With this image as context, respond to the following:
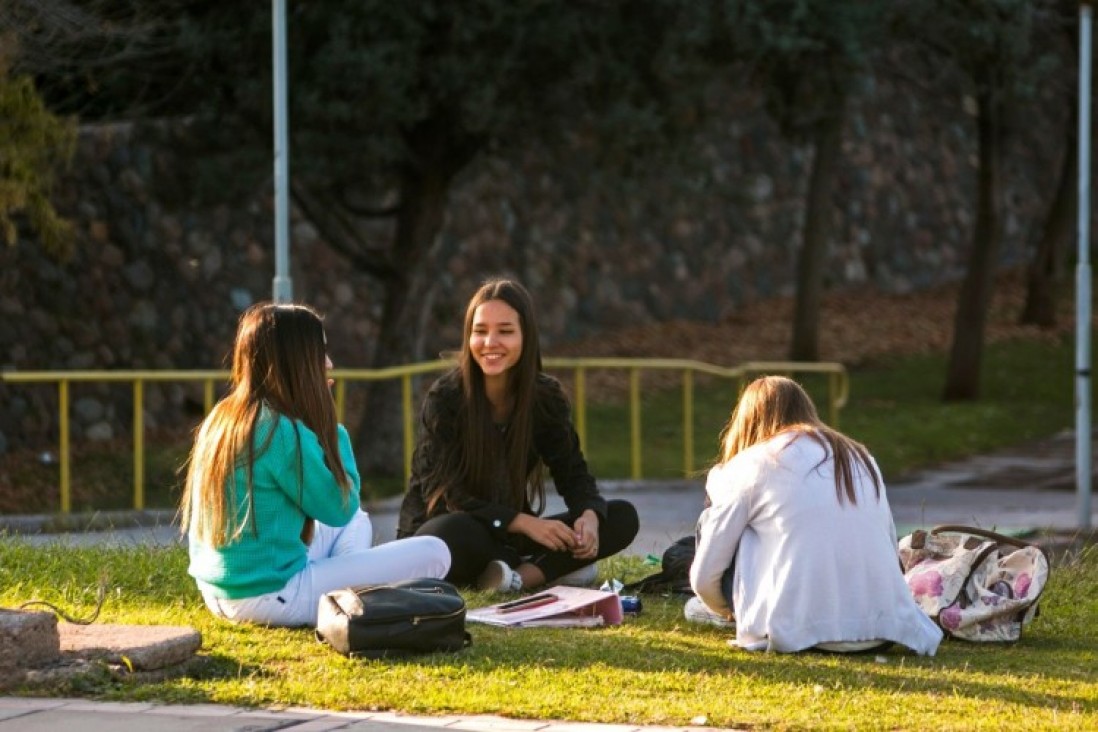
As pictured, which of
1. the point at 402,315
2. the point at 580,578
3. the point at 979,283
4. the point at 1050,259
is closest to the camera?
the point at 580,578

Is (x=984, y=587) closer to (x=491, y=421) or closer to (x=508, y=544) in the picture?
(x=508, y=544)

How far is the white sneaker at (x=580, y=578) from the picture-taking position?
8.42m

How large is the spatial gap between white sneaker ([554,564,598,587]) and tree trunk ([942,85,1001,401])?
1480cm

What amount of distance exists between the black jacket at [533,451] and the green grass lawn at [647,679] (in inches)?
36.3

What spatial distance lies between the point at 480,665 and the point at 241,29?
983 cm

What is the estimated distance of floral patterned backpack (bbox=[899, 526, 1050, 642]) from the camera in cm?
716

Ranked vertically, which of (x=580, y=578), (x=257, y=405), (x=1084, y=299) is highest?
(x=1084, y=299)

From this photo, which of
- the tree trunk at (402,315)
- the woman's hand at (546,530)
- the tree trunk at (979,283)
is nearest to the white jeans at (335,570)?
the woman's hand at (546,530)

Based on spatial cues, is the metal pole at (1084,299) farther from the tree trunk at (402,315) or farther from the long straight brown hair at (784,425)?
the long straight brown hair at (784,425)

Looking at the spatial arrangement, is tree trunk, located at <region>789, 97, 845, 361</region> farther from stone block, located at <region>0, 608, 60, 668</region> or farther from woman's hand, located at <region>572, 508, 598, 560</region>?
stone block, located at <region>0, 608, 60, 668</region>

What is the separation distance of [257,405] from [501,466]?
1701 mm

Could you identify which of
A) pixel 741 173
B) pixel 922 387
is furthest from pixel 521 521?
pixel 741 173

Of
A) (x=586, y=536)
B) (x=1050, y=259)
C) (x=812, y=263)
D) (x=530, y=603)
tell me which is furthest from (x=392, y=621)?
(x=1050, y=259)

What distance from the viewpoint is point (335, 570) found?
7.09 meters
